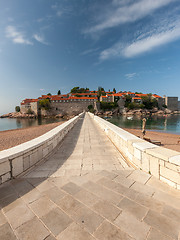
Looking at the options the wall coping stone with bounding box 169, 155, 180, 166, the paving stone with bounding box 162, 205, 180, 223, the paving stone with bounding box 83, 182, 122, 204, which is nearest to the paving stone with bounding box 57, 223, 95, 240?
the paving stone with bounding box 83, 182, 122, 204

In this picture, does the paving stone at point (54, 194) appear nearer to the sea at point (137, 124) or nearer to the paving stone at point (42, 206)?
the paving stone at point (42, 206)

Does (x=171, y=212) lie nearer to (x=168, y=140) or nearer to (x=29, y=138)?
(x=29, y=138)

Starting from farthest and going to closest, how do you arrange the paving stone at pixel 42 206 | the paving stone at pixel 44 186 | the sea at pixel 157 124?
the sea at pixel 157 124, the paving stone at pixel 44 186, the paving stone at pixel 42 206

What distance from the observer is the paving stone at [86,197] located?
199 cm

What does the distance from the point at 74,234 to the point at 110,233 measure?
0.46m

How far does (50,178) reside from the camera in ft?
8.95

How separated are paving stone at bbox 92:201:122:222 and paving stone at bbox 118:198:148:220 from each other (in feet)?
0.44

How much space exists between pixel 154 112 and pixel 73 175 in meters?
88.0

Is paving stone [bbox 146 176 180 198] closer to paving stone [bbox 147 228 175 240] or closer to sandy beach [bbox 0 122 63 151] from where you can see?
paving stone [bbox 147 228 175 240]

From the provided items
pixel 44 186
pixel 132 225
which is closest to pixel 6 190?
pixel 44 186

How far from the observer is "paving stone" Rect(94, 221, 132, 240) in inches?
54.8

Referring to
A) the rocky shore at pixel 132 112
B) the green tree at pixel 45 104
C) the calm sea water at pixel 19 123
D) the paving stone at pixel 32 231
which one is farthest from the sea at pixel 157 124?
the green tree at pixel 45 104

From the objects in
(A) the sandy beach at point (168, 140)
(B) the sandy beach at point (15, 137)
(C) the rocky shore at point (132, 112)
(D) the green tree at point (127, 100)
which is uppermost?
(D) the green tree at point (127, 100)

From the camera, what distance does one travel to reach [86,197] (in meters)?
2.11
